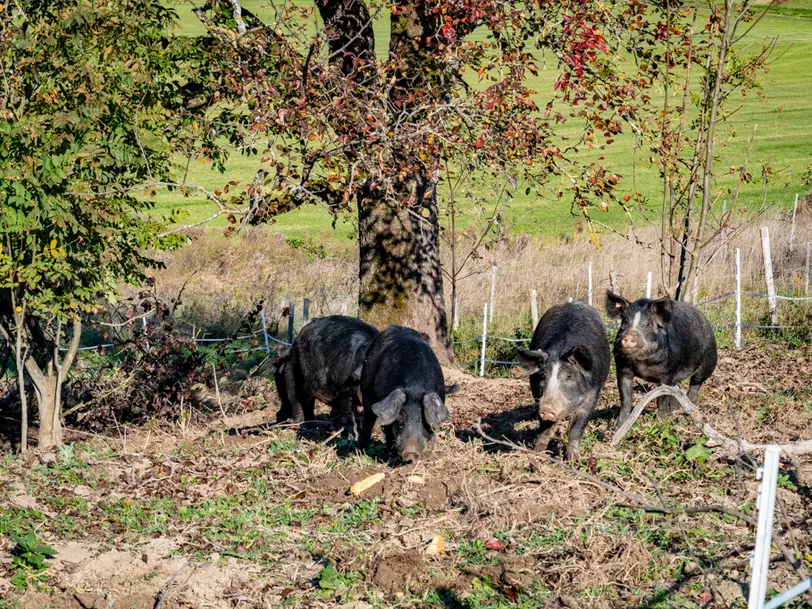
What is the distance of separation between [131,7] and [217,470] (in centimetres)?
485

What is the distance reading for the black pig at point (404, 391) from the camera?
8.52 meters

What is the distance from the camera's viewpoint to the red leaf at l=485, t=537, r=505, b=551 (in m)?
6.99

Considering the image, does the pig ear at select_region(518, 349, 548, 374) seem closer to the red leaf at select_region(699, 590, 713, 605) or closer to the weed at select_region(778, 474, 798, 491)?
the weed at select_region(778, 474, 798, 491)

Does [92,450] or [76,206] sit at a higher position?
[76,206]

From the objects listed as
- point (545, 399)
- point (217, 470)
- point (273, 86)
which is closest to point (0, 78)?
point (273, 86)

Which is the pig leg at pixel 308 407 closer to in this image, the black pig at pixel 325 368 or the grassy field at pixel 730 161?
the black pig at pixel 325 368

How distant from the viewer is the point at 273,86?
33.9ft

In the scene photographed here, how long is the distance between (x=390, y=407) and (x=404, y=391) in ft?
0.77

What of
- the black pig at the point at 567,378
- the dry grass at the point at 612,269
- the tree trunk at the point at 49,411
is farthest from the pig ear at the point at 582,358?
the dry grass at the point at 612,269

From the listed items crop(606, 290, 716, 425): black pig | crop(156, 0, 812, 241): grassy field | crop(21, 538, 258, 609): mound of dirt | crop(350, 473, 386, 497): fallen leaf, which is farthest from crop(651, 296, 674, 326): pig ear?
crop(156, 0, 812, 241): grassy field

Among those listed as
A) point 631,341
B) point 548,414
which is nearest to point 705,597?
point 548,414

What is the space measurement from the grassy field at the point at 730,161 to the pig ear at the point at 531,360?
538 inches

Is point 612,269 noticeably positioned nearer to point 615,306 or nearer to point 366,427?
point 615,306

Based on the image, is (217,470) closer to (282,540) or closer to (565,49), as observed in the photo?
(282,540)
